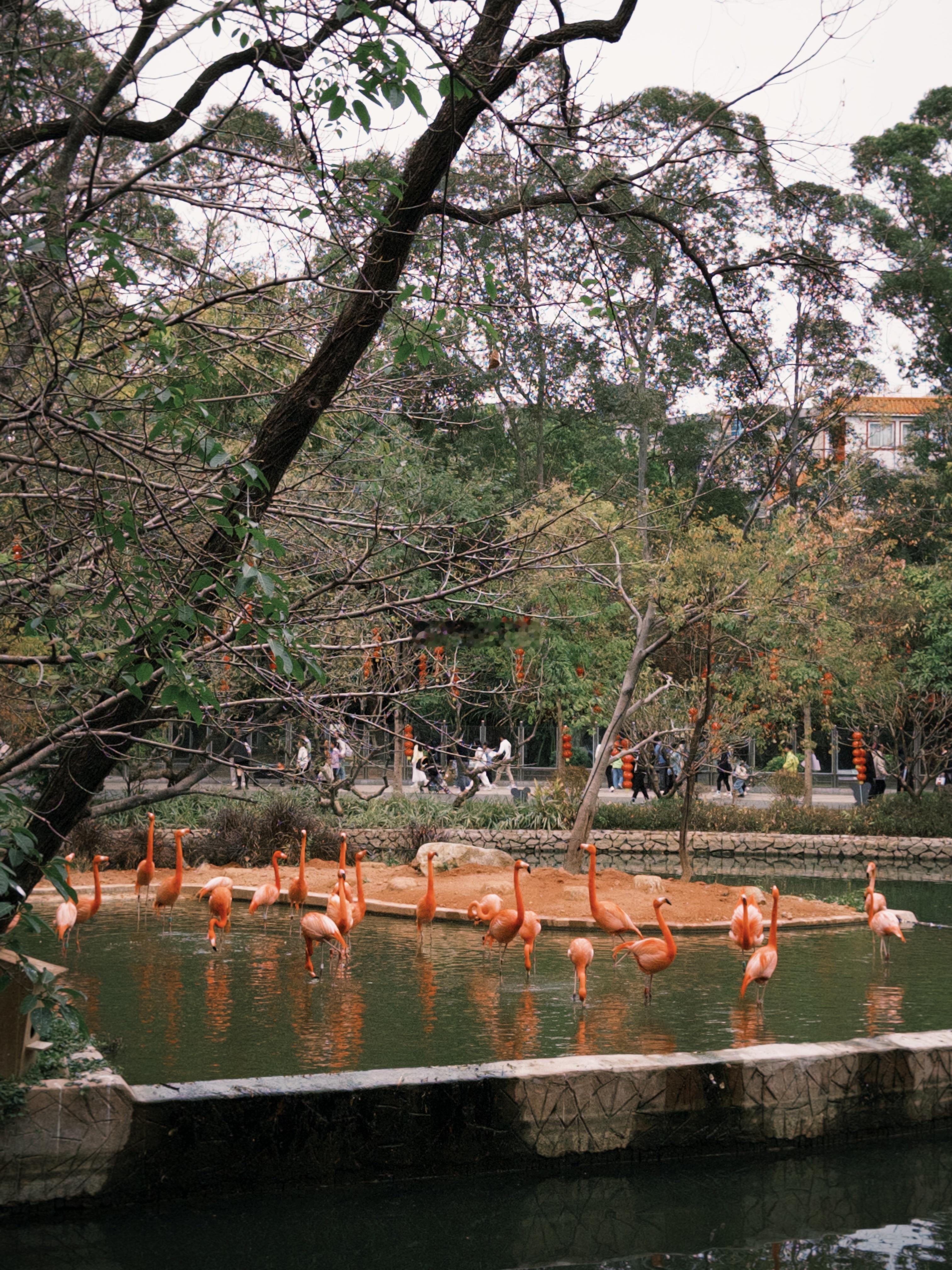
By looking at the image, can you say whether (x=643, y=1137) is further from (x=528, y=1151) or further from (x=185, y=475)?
(x=185, y=475)

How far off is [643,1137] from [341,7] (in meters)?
5.22

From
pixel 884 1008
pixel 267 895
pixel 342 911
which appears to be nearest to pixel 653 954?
pixel 884 1008

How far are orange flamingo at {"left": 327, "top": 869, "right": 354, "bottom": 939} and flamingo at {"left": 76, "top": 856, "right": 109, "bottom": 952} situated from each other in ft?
7.11

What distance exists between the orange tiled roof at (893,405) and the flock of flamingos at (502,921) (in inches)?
412

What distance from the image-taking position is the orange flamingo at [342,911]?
1008 cm

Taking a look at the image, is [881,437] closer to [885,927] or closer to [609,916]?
[885,927]

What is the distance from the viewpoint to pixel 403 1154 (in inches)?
225

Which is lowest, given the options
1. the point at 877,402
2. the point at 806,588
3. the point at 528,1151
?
the point at 528,1151

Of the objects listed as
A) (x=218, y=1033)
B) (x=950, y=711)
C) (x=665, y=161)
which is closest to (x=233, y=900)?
(x=218, y=1033)

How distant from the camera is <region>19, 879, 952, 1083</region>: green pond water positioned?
23.9ft

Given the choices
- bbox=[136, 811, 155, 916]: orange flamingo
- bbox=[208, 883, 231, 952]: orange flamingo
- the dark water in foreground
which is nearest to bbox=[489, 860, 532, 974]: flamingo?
bbox=[208, 883, 231, 952]: orange flamingo

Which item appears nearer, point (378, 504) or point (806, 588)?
point (378, 504)

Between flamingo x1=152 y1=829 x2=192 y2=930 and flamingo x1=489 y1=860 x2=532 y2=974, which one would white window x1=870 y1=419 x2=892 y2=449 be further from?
flamingo x1=489 y1=860 x2=532 y2=974

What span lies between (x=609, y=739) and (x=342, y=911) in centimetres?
587
